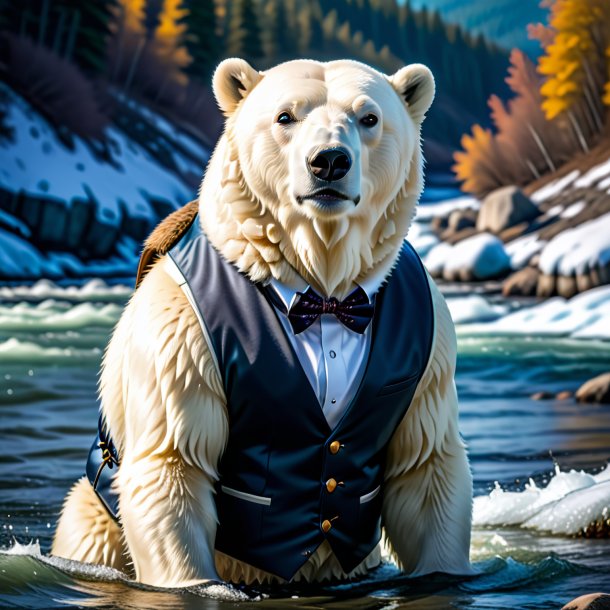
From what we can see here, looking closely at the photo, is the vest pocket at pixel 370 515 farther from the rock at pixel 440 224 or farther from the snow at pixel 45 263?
the snow at pixel 45 263

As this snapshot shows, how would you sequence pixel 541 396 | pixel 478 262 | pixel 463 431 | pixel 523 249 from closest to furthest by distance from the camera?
pixel 463 431 < pixel 541 396 < pixel 523 249 < pixel 478 262

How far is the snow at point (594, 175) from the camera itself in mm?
15095

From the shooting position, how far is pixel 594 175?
50.3ft

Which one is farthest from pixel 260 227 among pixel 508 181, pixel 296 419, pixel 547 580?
pixel 508 181

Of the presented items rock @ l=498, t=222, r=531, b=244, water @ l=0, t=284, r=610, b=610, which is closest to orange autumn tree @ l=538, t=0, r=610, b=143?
rock @ l=498, t=222, r=531, b=244

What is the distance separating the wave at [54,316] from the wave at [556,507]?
8.35m

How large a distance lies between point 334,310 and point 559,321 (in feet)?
31.8

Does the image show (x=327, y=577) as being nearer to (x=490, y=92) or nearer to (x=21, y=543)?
(x=21, y=543)

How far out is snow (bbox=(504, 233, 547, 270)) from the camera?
46.5 ft

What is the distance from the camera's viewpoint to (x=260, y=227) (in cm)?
324

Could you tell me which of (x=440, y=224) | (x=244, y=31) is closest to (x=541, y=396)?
(x=440, y=224)

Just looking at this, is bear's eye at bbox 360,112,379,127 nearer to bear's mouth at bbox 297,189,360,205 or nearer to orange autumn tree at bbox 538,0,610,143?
bear's mouth at bbox 297,189,360,205

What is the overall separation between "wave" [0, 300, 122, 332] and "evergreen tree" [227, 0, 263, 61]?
5120 mm

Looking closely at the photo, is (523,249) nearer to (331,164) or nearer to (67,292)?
(67,292)
